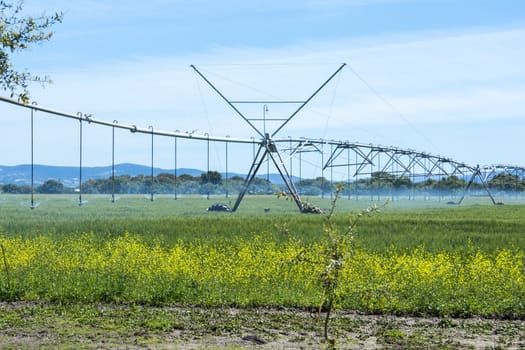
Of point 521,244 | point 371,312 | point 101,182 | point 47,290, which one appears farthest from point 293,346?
point 101,182

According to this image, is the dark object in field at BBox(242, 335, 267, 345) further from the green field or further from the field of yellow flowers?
the field of yellow flowers

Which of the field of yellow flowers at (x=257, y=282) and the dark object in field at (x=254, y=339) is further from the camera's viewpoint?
the field of yellow flowers at (x=257, y=282)

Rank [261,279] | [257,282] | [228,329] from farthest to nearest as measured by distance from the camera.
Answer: [261,279] → [257,282] → [228,329]

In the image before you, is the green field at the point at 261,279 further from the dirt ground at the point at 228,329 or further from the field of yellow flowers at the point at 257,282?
the dirt ground at the point at 228,329

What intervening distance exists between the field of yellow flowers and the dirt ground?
0.46m

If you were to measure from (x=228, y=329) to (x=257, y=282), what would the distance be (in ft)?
14.3

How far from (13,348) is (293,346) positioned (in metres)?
4.06

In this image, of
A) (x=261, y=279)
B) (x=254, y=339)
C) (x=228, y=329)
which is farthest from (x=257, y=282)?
(x=254, y=339)

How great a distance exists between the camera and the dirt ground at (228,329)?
12.0 meters

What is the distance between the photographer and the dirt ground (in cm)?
1199

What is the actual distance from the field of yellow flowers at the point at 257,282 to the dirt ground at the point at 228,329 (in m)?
0.46

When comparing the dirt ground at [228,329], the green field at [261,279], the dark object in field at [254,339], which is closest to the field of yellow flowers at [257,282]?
the green field at [261,279]

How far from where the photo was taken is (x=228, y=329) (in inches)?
509

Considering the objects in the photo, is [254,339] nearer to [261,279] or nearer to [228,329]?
[228,329]
